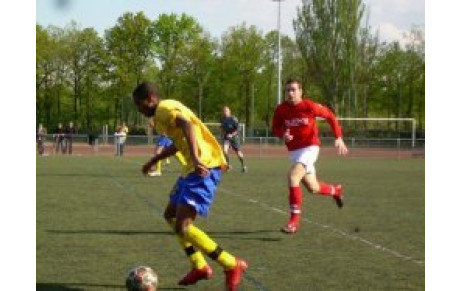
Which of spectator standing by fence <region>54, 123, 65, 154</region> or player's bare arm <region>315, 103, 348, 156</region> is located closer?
player's bare arm <region>315, 103, 348, 156</region>

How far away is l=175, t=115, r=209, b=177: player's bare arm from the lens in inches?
215

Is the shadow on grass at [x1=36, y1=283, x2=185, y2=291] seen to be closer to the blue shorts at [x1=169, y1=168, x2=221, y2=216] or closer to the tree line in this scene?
the blue shorts at [x1=169, y1=168, x2=221, y2=216]

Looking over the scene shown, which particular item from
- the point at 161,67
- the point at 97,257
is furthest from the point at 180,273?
the point at 161,67

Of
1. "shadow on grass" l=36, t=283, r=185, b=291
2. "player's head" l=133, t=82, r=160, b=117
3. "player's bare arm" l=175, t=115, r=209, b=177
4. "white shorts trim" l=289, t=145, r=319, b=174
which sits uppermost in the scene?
"player's head" l=133, t=82, r=160, b=117

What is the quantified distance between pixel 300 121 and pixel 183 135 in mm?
3864

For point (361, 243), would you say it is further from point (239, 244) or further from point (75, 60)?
point (75, 60)

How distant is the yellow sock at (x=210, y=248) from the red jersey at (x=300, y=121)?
13.0ft

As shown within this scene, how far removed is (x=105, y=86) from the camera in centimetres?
6425

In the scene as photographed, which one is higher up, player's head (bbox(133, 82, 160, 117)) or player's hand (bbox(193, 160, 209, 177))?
player's head (bbox(133, 82, 160, 117))

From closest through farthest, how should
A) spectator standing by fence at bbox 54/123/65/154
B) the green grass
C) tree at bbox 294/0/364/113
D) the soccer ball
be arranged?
the soccer ball, the green grass, spectator standing by fence at bbox 54/123/65/154, tree at bbox 294/0/364/113

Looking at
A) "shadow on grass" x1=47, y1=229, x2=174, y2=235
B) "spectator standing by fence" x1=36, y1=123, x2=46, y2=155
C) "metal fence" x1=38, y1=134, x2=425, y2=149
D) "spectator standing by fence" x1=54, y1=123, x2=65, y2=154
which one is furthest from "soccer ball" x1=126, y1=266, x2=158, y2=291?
"metal fence" x1=38, y1=134, x2=425, y2=149

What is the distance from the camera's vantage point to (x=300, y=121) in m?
9.40

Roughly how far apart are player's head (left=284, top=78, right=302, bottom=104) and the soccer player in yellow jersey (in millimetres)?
3381

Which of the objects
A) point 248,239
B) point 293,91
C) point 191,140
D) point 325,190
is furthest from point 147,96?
point 325,190
